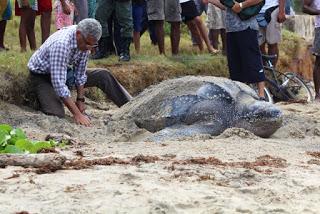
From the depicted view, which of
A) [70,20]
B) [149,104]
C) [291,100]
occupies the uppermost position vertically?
[70,20]

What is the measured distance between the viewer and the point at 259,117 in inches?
243

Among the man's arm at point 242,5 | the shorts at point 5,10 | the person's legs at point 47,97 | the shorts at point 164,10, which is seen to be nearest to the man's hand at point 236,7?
the man's arm at point 242,5

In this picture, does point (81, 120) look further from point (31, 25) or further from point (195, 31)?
point (195, 31)

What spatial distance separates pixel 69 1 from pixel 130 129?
2.55m

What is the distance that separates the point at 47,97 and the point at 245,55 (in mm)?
1971

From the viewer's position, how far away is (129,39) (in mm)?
8430

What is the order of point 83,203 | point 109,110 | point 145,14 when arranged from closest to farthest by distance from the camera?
point 83,203 < point 109,110 < point 145,14

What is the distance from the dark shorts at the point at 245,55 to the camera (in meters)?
7.09

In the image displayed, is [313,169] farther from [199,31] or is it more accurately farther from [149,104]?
[199,31]

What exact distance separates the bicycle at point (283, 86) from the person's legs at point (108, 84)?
79.5 inches

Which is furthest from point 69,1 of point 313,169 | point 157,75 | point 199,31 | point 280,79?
point 313,169

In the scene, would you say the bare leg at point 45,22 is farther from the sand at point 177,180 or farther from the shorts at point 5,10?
the sand at point 177,180

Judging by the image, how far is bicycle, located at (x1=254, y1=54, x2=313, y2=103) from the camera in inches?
351

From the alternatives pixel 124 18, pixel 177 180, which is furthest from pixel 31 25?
pixel 177 180
